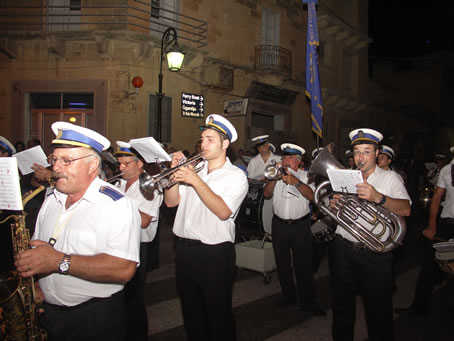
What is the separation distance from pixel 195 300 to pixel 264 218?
414 centimetres

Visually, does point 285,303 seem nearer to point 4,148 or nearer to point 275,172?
point 275,172

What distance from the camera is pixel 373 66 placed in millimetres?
26859

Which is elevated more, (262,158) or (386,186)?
(262,158)

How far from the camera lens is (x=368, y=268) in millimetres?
3557

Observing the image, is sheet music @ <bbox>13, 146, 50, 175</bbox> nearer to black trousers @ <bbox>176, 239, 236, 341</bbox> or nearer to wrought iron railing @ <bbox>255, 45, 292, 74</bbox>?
black trousers @ <bbox>176, 239, 236, 341</bbox>

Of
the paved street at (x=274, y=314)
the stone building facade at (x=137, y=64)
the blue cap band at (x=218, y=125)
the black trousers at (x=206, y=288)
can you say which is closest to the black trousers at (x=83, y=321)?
the black trousers at (x=206, y=288)

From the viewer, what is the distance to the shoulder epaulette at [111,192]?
95.3 inches

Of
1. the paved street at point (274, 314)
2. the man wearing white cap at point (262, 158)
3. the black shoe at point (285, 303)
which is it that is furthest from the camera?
the man wearing white cap at point (262, 158)

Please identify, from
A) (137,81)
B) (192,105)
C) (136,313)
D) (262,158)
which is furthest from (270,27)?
(136,313)

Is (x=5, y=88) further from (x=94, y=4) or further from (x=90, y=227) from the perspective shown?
(x=90, y=227)

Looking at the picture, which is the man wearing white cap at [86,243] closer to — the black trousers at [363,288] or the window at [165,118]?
the black trousers at [363,288]

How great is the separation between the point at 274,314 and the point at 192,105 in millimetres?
10058

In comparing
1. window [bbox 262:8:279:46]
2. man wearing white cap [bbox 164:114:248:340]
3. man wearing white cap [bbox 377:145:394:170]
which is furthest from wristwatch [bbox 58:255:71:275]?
window [bbox 262:8:279:46]

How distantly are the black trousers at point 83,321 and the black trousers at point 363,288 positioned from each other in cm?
228
